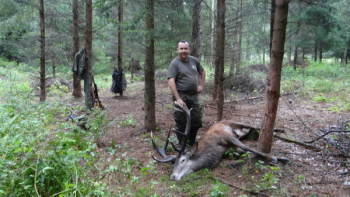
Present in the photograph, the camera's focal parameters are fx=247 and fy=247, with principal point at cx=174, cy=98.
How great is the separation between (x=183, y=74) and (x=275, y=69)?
70.4 inches

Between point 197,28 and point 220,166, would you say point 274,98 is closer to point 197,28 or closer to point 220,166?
point 220,166

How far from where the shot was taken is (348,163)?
398 centimetres

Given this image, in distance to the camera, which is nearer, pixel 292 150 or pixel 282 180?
pixel 282 180

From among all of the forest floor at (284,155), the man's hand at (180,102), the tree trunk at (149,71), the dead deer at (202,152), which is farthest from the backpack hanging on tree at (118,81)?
the man's hand at (180,102)

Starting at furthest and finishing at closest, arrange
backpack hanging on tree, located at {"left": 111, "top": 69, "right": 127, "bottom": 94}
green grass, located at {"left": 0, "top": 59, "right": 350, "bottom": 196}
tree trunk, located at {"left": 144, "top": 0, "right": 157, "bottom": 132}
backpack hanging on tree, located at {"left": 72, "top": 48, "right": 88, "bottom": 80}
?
1. backpack hanging on tree, located at {"left": 111, "top": 69, "right": 127, "bottom": 94}
2. backpack hanging on tree, located at {"left": 72, "top": 48, "right": 88, "bottom": 80}
3. tree trunk, located at {"left": 144, "top": 0, "right": 157, "bottom": 132}
4. green grass, located at {"left": 0, "top": 59, "right": 350, "bottom": 196}

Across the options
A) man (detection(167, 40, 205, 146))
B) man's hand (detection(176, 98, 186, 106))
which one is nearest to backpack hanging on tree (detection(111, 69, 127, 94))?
man (detection(167, 40, 205, 146))

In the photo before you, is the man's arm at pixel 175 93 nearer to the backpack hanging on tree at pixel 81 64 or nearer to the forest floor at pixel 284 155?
the forest floor at pixel 284 155

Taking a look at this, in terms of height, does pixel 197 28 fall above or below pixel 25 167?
above

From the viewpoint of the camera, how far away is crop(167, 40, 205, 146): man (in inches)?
197

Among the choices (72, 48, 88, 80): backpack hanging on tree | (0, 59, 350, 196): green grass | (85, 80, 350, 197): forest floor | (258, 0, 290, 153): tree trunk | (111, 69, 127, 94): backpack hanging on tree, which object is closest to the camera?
(0, 59, 350, 196): green grass

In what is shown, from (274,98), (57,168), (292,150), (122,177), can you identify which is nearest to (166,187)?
(122,177)

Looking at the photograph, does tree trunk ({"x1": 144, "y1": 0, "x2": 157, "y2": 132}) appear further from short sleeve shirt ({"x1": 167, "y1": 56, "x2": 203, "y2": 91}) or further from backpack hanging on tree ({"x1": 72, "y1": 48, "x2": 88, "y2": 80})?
backpack hanging on tree ({"x1": 72, "y1": 48, "x2": 88, "y2": 80})

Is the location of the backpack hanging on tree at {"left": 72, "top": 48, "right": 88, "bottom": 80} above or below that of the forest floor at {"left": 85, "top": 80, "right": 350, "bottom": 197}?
above

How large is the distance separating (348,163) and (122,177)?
3.66 meters
